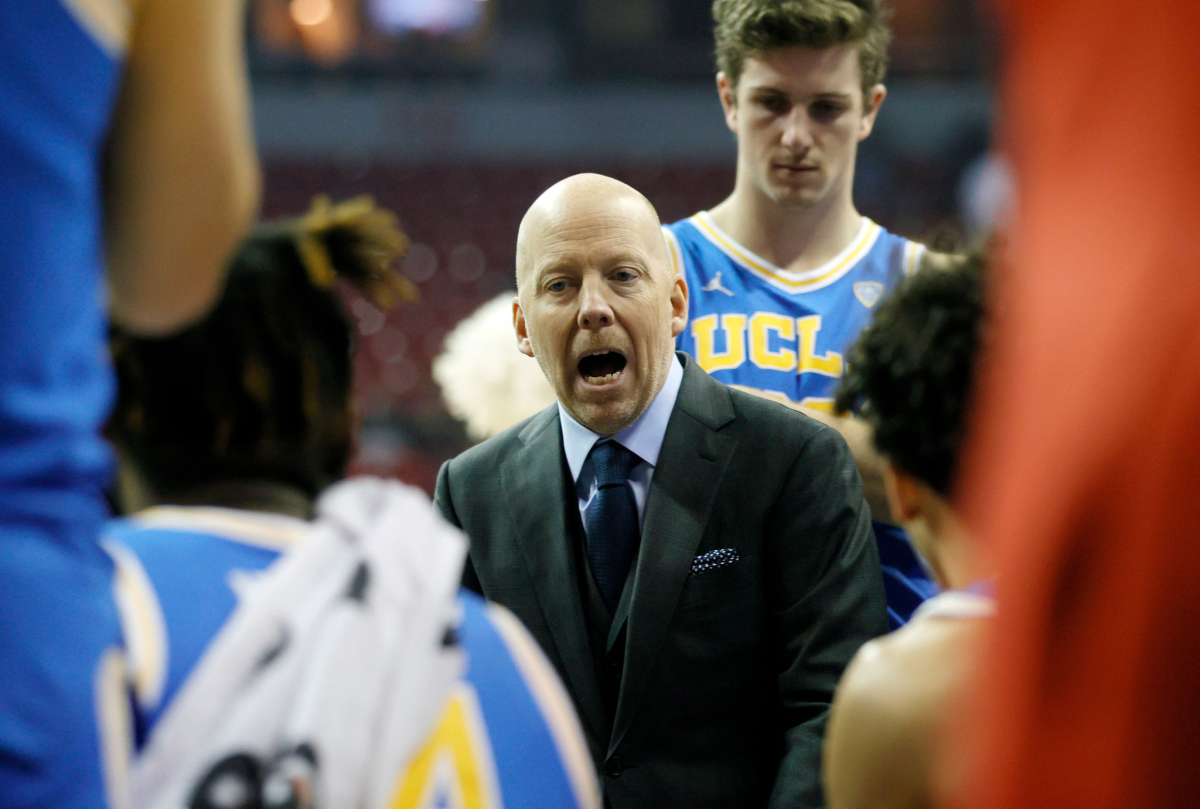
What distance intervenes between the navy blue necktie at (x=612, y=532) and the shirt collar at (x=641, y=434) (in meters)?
0.05

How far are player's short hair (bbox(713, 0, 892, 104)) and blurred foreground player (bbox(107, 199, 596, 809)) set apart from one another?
1379mm

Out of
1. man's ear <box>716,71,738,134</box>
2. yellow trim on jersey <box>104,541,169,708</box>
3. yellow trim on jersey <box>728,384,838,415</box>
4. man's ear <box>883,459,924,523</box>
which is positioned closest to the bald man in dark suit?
yellow trim on jersey <box>728,384,838,415</box>

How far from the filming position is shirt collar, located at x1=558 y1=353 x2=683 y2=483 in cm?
193

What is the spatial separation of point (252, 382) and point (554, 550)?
0.77 meters

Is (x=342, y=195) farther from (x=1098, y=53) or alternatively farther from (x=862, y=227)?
(x=1098, y=53)

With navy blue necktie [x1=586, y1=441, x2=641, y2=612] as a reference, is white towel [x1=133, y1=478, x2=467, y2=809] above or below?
above

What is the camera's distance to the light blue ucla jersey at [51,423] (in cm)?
90

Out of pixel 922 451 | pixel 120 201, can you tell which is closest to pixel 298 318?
pixel 120 201

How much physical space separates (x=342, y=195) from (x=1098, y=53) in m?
11.8

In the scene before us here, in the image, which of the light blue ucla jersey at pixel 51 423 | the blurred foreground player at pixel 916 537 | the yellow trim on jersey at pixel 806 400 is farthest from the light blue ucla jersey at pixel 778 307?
the light blue ucla jersey at pixel 51 423

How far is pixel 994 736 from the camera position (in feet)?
2.17

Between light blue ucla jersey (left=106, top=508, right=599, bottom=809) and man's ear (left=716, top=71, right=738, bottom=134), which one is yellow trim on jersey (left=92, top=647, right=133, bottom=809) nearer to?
light blue ucla jersey (left=106, top=508, right=599, bottom=809)

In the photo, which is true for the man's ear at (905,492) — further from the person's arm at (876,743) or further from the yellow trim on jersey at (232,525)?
the yellow trim on jersey at (232,525)

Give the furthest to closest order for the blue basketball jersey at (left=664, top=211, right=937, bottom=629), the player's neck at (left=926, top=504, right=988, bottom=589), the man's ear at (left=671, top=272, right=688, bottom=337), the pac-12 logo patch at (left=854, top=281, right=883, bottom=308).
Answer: the pac-12 logo patch at (left=854, top=281, right=883, bottom=308) → the blue basketball jersey at (left=664, top=211, right=937, bottom=629) → the man's ear at (left=671, top=272, right=688, bottom=337) → the player's neck at (left=926, top=504, right=988, bottom=589)
